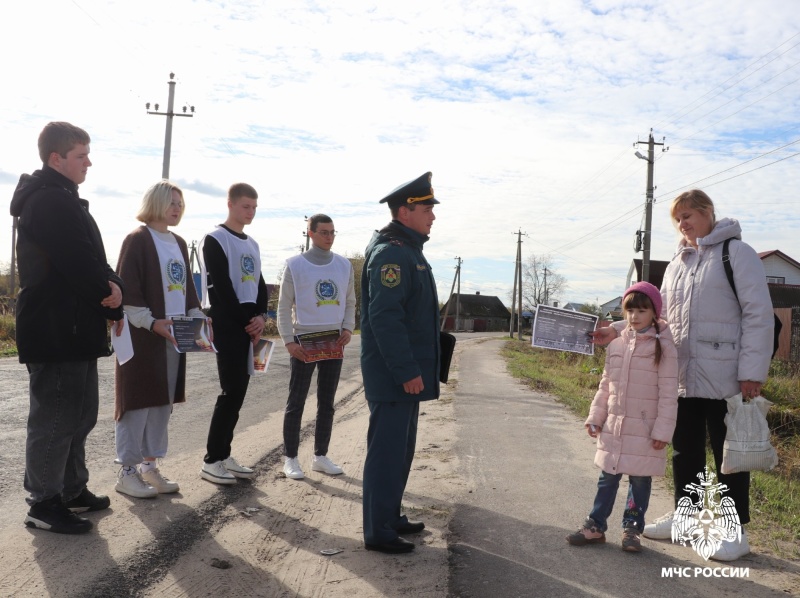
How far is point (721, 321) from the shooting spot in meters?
4.15

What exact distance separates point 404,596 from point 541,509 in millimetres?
1714

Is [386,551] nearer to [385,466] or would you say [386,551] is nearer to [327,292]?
[385,466]

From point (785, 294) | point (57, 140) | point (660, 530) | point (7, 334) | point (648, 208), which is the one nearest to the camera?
point (57, 140)

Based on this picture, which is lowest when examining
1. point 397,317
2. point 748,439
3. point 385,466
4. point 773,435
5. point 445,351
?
point 773,435

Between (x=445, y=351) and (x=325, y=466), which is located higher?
(x=445, y=351)

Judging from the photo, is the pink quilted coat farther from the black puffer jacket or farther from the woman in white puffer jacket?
the black puffer jacket

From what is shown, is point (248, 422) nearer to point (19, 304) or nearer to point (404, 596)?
point (19, 304)

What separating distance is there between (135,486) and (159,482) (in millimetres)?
200

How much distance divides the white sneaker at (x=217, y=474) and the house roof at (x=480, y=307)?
334 feet

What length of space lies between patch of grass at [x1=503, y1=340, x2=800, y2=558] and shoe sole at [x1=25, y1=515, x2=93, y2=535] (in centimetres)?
389

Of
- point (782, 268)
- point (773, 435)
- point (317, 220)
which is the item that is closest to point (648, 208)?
point (773, 435)

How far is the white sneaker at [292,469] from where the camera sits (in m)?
5.46

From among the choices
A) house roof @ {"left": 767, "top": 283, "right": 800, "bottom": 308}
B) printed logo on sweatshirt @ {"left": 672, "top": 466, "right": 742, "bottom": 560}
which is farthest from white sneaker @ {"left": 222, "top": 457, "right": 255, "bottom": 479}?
house roof @ {"left": 767, "top": 283, "right": 800, "bottom": 308}

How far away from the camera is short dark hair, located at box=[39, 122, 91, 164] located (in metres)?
4.12
